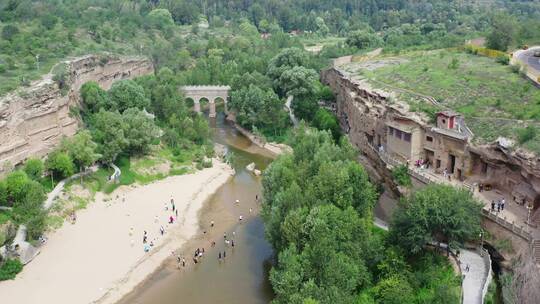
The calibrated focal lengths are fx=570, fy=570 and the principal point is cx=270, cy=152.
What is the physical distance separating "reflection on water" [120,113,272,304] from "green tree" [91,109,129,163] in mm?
9917

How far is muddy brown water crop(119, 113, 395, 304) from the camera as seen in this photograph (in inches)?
1387

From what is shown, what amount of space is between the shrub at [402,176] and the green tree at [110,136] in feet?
80.8

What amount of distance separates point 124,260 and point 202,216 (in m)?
9.31

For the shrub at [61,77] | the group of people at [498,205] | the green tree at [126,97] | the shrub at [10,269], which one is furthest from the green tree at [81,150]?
the group of people at [498,205]

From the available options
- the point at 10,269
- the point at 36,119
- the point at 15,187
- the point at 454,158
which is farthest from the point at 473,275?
the point at 36,119

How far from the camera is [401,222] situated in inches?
1320

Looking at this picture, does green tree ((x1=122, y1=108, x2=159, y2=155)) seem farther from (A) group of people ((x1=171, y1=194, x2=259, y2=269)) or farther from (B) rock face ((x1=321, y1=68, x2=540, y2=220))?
(B) rock face ((x1=321, y1=68, x2=540, y2=220))

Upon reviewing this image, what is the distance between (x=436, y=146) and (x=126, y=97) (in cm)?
3517

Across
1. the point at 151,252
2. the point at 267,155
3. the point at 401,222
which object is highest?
the point at 401,222

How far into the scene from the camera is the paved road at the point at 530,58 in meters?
51.3

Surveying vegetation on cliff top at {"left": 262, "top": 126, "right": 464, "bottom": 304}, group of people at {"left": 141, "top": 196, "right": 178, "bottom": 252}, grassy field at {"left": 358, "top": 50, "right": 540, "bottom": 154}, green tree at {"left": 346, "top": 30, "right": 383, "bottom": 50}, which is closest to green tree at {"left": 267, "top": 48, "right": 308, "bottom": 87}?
green tree at {"left": 346, "top": 30, "right": 383, "bottom": 50}

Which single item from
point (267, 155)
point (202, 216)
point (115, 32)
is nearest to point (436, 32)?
point (267, 155)

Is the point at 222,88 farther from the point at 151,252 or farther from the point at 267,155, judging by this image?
the point at 151,252

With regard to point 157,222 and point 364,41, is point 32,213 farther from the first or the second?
point 364,41
